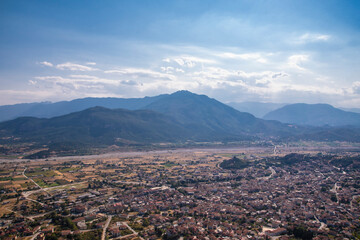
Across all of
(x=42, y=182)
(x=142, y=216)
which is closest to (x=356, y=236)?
(x=142, y=216)

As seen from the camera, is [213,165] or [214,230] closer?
[214,230]

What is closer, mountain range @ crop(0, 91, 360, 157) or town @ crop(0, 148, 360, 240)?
town @ crop(0, 148, 360, 240)

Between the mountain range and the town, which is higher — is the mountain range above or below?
above

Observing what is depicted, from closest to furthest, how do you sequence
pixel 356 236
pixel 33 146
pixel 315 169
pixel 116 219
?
1. pixel 356 236
2. pixel 116 219
3. pixel 315 169
4. pixel 33 146

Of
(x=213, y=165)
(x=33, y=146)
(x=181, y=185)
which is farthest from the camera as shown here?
(x=33, y=146)

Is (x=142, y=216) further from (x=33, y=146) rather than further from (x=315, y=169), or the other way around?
(x=33, y=146)

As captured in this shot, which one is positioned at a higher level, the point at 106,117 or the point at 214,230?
the point at 106,117

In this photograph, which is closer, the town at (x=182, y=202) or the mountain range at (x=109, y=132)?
the town at (x=182, y=202)

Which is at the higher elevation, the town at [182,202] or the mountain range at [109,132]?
the mountain range at [109,132]
